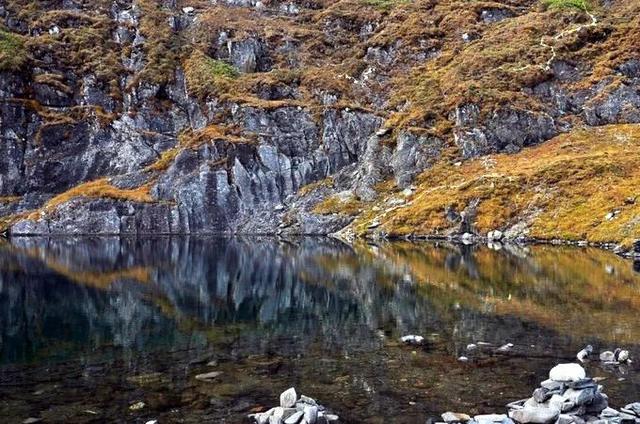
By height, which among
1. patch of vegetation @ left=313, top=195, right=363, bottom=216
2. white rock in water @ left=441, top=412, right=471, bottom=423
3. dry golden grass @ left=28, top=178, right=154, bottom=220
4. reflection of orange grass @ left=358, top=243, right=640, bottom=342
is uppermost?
dry golden grass @ left=28, top=178, right=154, bottom=220

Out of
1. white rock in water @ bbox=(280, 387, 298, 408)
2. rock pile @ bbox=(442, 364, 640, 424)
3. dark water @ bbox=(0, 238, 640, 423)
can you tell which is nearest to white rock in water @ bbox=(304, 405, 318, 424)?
white rock in water @ bbox=(280, 387, 298, 408)

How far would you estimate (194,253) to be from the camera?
310ft

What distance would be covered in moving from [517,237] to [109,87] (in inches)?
4809

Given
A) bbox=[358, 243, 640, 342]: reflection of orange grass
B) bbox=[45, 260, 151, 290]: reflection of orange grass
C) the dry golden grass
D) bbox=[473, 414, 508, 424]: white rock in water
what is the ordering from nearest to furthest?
bbox=[473, 414, 508, 424]: white rock in water < bbox=[358, 243, 640, 342]: reflection of orange grass < bbox=[45, 260, 151, 290]: reflection of orange grass < the dry golden grass

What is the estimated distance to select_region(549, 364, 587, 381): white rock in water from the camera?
20.2m

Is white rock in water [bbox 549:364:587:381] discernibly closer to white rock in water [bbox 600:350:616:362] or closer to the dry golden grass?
white rock in water [bbox 600:350:616:362]

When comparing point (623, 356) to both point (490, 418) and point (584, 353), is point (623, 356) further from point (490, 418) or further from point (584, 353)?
point (490, 418)

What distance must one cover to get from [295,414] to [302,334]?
53.2 ft

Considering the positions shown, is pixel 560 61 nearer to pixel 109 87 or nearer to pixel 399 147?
pixel 399 147

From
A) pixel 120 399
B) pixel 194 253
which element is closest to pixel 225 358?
pixel 120 399

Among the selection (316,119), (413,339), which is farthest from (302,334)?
(316,119)

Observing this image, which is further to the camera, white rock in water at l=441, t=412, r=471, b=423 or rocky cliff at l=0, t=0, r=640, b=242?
rocky cliff at l=0, t=0, r=640, b=242

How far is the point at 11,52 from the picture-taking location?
570 ft

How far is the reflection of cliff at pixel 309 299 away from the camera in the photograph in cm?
3462
